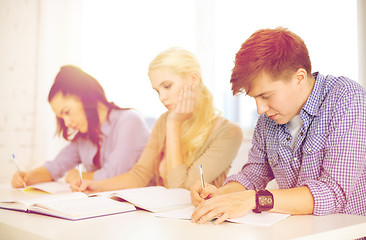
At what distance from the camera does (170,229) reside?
791 mm

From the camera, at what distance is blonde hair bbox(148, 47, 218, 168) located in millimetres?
1623

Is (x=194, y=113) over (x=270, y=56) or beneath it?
beneath

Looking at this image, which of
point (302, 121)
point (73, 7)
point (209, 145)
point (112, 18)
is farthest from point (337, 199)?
point (73, 7)

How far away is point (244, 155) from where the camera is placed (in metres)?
1.77

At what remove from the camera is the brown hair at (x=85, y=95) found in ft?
6.75

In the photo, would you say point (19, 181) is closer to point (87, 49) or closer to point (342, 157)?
point (87, 49)

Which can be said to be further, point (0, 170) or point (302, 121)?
point (0, 170)

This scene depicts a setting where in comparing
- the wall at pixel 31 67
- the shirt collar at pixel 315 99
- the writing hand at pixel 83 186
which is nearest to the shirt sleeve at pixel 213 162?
the writing hand at pixel 83 186

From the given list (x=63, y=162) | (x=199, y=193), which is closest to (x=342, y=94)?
(x=199, y=193)

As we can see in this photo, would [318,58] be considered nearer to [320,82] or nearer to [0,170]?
[320,82]

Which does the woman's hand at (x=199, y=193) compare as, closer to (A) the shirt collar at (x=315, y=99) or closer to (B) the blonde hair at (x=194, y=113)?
(A) the shirt collar at (x=315, y=99)

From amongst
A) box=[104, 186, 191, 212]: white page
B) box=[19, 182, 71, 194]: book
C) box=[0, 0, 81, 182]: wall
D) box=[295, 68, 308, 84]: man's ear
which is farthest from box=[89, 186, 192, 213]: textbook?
box=[0, 0, 81, 182]: wall

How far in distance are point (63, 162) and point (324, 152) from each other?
4.93 feet

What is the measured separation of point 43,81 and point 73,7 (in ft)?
1.89
